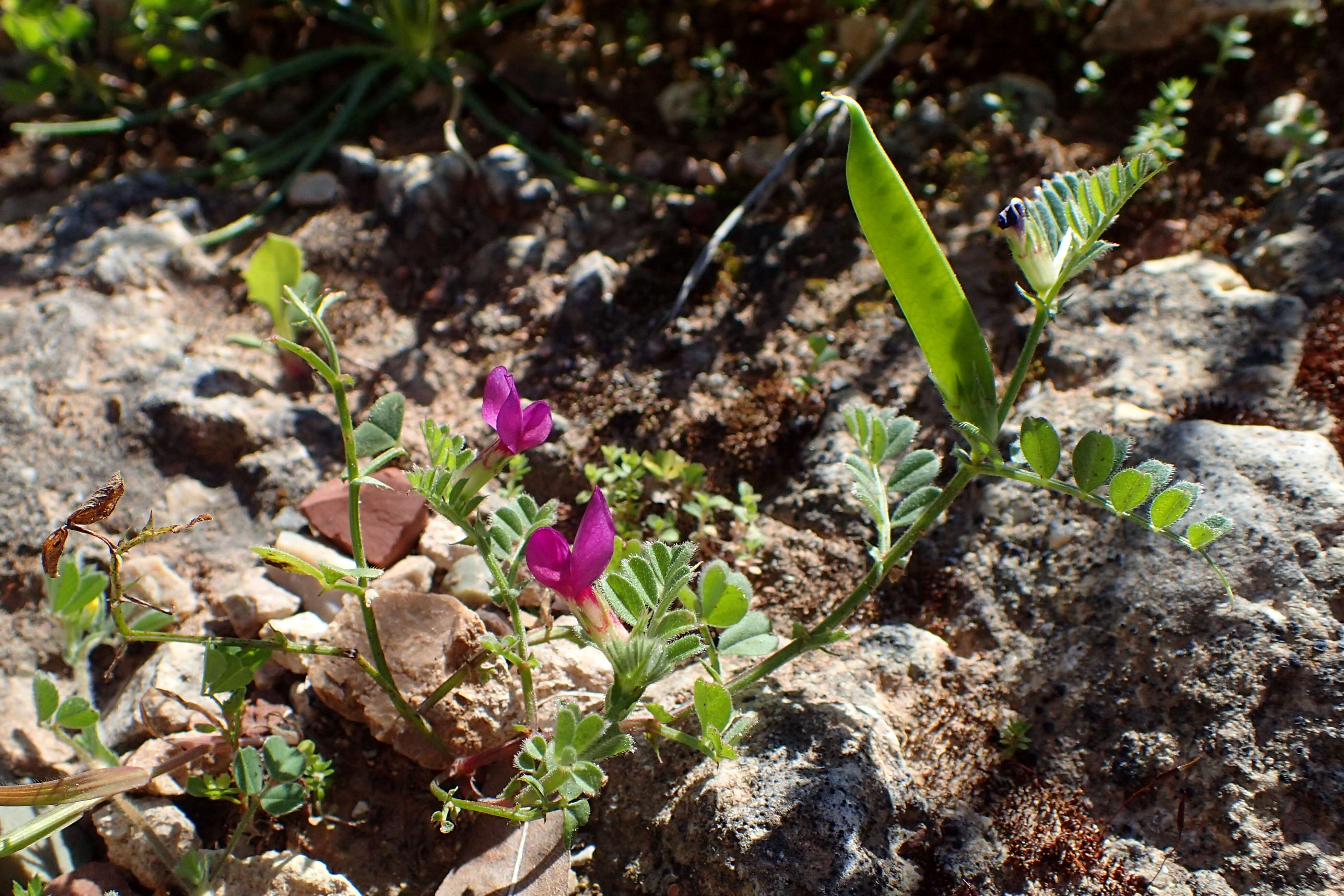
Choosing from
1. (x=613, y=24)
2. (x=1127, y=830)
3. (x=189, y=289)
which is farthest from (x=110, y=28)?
(x=1127, y=830)

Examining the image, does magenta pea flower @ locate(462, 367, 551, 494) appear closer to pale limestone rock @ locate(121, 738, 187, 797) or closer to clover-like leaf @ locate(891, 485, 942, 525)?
clover-like leaf @ locate(891, 485, 942, 525)

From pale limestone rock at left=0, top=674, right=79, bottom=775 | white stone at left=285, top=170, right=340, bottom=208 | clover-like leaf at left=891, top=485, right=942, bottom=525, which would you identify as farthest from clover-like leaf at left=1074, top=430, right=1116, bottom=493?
white stone at left=285, top=170, right=340, bottom=208

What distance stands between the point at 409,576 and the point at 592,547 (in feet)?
2.22

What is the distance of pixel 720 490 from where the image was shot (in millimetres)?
2059

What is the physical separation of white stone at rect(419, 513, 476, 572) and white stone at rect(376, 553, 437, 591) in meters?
0.03

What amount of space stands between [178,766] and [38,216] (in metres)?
1.97

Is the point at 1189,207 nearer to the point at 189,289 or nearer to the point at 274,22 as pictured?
the point at 189,289

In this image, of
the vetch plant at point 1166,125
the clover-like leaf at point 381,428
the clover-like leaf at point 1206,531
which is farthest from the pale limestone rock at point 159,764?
the vetch plant at point 1166,125

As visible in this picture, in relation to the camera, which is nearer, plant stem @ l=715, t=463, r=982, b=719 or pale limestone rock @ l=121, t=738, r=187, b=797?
plant stem @ l=715, t=463, r=982, b=719

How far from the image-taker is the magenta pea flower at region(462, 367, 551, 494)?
4.57ft

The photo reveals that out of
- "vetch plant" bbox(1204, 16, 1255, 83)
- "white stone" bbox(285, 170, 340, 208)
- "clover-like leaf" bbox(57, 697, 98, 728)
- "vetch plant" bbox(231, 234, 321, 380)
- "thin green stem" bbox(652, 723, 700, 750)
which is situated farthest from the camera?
"white stone" bbox(285, 170, 340, 208)

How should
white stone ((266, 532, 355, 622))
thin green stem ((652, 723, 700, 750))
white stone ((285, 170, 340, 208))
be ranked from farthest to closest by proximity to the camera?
white stone ((285, 170, 340, 208)) → white stone ((266, 532, 355, 622)) → thin green stem ((652, 723, 700, 750))

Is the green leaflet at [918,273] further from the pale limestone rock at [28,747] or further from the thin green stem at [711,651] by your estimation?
the pale limestone rock at [28,747]

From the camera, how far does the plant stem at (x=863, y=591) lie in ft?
4.61
